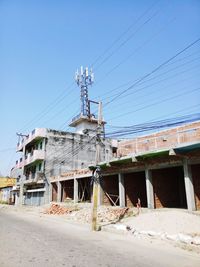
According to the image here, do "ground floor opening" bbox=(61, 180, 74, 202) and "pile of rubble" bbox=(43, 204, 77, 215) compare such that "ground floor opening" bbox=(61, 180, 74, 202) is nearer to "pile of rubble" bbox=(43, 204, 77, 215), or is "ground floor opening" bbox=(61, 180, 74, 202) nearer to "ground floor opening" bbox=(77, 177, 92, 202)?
"ground floor opening" bbox=(77, 177, 92, 202)

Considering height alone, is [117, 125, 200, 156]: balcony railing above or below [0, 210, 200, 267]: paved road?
above

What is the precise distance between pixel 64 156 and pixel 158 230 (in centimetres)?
2791

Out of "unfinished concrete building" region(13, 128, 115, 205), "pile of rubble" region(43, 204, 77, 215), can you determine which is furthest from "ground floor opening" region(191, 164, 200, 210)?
"unfinished concrete building" region(13, 128, 115, 205)

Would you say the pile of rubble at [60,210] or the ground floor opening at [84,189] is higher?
the ground floor opening at [84,189]

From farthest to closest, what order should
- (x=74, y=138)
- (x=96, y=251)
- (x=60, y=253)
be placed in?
(x=74, y=138)
(x=96, y=251)
(x=60, y=253)

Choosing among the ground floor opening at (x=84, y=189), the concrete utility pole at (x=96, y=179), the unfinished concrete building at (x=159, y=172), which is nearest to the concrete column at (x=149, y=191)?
the unfinished concrete building at (x=159, y=172)

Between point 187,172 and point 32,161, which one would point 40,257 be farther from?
point 32,161

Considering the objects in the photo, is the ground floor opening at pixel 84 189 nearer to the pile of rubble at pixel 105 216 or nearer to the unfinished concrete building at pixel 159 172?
the unfinished concrete building at pixel 159 172

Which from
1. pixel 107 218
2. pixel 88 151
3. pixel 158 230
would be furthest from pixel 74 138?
pixel 158 230

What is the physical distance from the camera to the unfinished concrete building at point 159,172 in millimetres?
15547

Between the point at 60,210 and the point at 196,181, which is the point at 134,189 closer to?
the point at 196,181

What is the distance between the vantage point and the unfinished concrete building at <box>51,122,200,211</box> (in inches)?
612

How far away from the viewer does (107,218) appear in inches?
685

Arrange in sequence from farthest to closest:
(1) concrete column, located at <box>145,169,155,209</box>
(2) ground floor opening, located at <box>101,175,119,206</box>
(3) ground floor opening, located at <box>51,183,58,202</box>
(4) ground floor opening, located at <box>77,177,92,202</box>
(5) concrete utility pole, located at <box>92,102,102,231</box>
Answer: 1. (3) ground floor opening, located at <box>51,183,58,202</box>
2. (4) ground floor opening, located at <box>77,177,92,202</box>
3. (2) ground floor opening, located at <box>101,175,119,206</box>
4. (1) concrete column, located at <box>145,169,155,209</box>
5. (5) concrete utility pole, located at <box>92,102,102,231</box>
